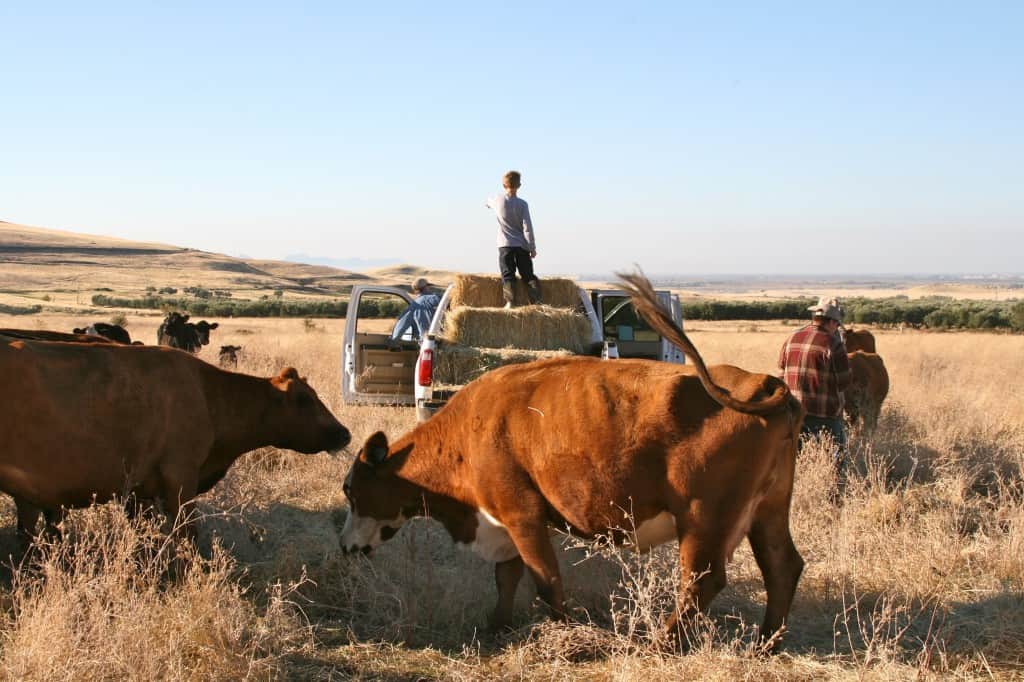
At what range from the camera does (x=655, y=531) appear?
215 inches

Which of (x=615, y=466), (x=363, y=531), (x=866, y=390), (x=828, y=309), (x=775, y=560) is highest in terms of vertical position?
(x=828, y=309)

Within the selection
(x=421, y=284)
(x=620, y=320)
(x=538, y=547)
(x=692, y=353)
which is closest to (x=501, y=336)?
(x=421, y=284)

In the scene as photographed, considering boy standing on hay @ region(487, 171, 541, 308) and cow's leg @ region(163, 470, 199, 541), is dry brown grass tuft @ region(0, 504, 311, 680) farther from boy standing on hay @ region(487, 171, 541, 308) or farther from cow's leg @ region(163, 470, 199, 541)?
boy standing on hay @ region(487, 171, 541, 308)

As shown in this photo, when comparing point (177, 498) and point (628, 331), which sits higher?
point (628, 331)

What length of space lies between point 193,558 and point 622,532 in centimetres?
256

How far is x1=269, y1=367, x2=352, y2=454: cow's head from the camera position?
24.1 feet

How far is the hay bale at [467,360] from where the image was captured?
10656mm

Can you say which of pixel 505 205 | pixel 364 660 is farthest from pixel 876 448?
pixel 364 660

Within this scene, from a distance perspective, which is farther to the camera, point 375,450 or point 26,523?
point 26,523

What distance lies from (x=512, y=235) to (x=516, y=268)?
578 millimetres

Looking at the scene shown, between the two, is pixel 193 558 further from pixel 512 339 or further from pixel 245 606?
pixel 512 339

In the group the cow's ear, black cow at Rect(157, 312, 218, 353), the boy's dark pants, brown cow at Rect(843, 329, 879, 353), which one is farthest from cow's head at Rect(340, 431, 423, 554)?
black cow at Rect(157, 312, 218, 353)

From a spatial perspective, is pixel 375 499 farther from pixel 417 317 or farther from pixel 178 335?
A: pixel 178 335

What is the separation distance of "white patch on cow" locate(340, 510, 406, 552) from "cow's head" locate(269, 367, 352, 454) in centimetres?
107
